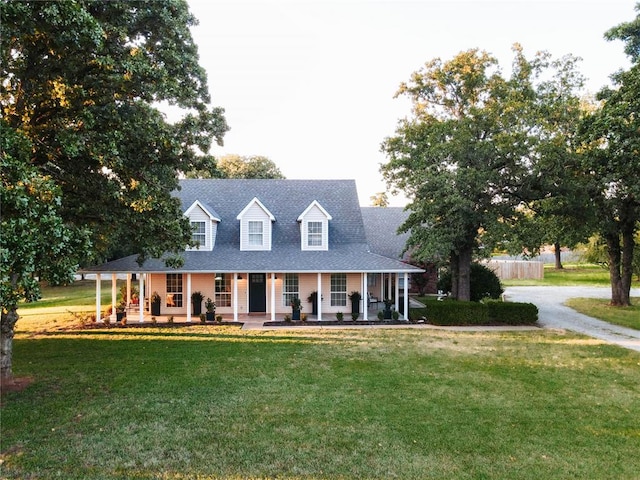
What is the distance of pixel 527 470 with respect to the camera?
6293 millimetres

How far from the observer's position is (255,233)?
21.3 metres

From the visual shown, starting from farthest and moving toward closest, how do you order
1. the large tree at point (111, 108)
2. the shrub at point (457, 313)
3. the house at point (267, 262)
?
1. the house at point (267, 262)
2. the shrub at point (457, 313)
3. the large tree at point (111, 108)

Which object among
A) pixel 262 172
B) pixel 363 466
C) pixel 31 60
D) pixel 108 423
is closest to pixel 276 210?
pixel 31 60

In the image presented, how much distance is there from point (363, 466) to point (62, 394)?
23.5ft

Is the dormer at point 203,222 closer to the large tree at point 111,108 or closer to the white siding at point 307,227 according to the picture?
the white siding at point 307,227

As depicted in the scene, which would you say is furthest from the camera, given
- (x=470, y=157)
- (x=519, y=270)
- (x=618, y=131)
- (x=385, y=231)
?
(x=519, y=270)

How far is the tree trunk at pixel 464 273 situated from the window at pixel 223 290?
11796mm

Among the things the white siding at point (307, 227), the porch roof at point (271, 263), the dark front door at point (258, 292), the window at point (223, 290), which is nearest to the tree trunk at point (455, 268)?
the porch roof at point (271, 263)

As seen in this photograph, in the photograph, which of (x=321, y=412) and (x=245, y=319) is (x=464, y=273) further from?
(x=321, y=412)

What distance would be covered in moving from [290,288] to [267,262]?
231 cm

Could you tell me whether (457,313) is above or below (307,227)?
below

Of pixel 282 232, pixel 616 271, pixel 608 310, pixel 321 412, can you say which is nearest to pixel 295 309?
pixel 282 232

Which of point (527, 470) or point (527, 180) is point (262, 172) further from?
point (527, 470)

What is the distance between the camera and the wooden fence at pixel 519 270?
45500 mm
